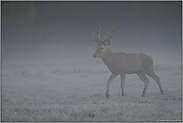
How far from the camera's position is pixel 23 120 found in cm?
399

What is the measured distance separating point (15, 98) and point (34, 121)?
364 cm

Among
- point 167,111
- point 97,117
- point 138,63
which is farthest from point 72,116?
point 138,63

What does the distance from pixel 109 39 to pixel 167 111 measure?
3647mm

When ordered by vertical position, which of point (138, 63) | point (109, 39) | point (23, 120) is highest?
point (109, 39)

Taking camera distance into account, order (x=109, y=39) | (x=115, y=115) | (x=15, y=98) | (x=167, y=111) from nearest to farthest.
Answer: (x=115, y=115), (x=167, y=111), (x=109, y=39), (x=15, y=98)

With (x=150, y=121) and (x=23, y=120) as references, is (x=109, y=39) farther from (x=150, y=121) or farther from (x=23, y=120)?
(x=23, y=120)

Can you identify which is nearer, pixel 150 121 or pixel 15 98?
pixel 150 121

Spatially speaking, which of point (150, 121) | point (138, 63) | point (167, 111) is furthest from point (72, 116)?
point (138, 63)

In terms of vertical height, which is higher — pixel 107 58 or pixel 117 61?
pixel 107 58

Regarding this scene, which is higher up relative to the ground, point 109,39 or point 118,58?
point 109,39

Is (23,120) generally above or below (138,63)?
below

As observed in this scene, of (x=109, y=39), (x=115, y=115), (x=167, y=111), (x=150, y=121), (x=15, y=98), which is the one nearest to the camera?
(x=150, y=121)

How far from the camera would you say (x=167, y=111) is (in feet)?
14.3

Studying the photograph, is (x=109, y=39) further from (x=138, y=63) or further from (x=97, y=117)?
(x=97, y=117)
